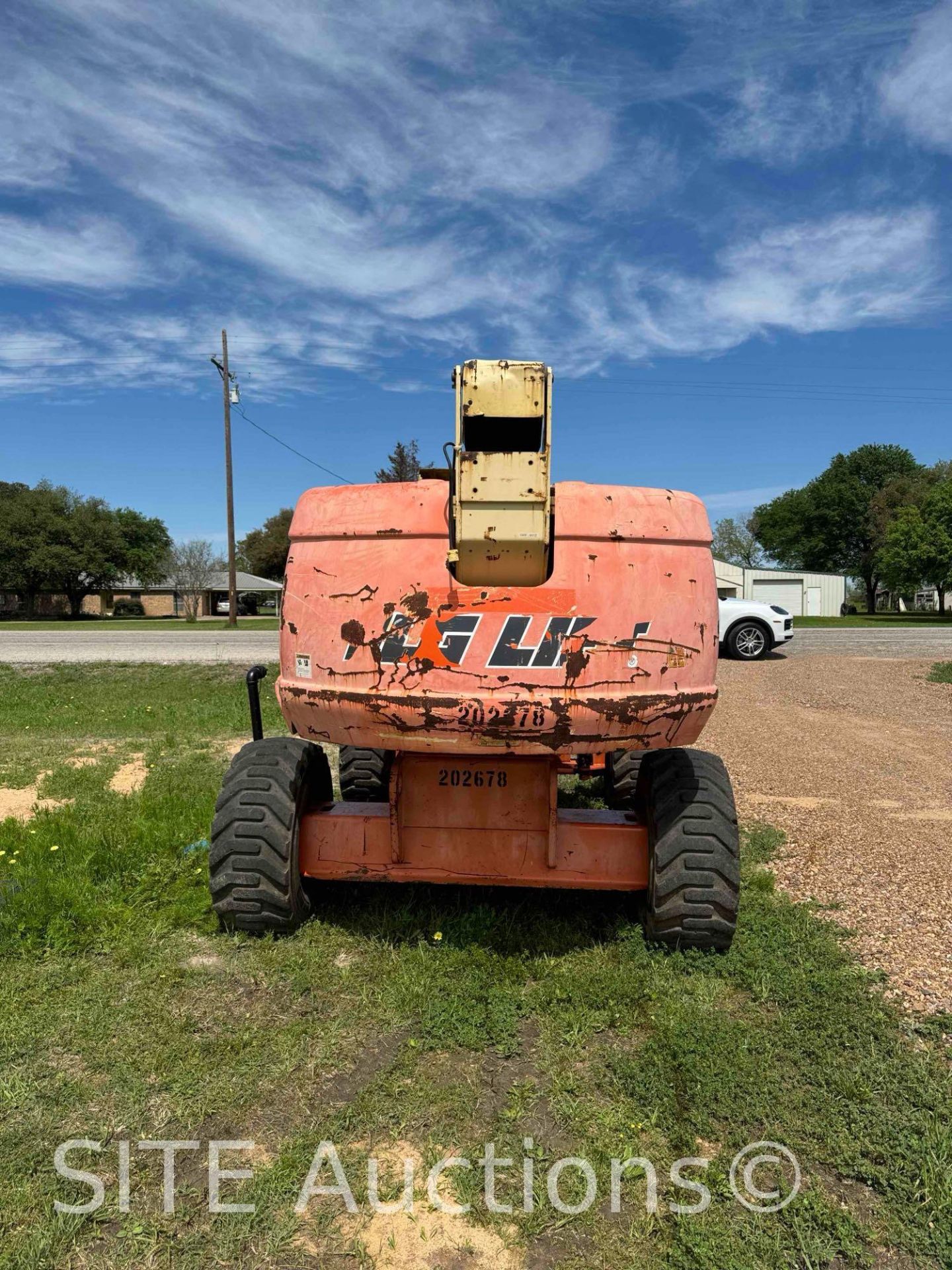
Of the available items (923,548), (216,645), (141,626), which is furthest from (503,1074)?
(923,548)

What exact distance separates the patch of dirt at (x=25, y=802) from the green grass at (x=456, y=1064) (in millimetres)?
1491

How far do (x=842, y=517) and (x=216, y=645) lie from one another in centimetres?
6194

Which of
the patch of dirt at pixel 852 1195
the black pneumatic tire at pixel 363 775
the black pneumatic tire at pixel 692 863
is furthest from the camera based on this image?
the black pneumatic tire at pixel 363 775

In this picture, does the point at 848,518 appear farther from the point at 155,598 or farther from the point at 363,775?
the point at 363,775

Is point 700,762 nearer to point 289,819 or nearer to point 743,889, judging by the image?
point 743,889

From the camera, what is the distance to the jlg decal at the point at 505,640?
2.77m

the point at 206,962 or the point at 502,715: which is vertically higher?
the point at 502,715

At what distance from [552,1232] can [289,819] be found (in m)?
1.84

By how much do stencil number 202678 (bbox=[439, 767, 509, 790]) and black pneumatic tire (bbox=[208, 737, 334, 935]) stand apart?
2.29 feet

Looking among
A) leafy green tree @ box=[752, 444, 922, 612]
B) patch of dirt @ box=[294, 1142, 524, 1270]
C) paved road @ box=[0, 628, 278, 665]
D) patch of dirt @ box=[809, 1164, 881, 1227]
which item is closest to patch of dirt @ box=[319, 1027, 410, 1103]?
patch of dirt @ box=[294, 1142, 524, 1270]

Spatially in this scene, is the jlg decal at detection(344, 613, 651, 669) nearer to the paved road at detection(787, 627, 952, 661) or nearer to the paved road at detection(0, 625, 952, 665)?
the paved road at detection(0, 625, 952, 665)

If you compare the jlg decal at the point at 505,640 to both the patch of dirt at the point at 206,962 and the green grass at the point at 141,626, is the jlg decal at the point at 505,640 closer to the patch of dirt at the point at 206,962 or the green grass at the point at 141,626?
the patch of dirt at the point at 206,962

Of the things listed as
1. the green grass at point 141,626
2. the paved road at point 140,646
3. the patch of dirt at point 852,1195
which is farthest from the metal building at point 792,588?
the patch of dirt at point 852,1195

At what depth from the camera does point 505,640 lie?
2771 mm
